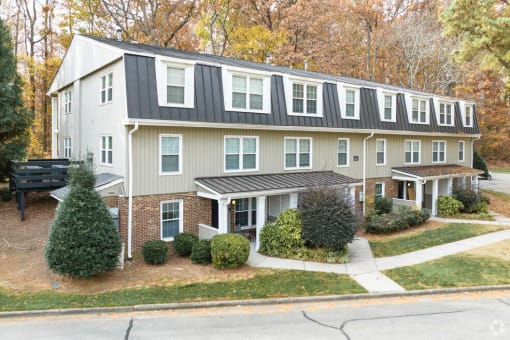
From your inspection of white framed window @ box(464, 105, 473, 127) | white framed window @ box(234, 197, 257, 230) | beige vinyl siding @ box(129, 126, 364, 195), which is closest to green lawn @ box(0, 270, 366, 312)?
beige vinyl siding @ box(129, 126, 364, 195)

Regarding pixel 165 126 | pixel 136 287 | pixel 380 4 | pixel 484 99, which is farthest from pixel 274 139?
pixel 484 99

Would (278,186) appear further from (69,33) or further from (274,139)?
(69,33)

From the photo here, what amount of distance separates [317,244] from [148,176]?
6.63 metres

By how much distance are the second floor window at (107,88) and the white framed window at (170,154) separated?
3115mm

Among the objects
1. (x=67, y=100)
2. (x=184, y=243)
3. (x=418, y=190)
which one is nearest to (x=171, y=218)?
(x=184, y=243)

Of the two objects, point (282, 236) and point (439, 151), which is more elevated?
point (439, 151)

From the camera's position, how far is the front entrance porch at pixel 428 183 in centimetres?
2069

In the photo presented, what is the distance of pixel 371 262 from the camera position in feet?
43.3

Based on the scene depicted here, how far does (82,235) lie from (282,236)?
6890 millimetres

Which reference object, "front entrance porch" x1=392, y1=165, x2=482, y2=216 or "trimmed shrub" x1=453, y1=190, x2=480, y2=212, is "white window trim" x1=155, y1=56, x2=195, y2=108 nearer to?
"front entrance porch" x1=392, y1=165, x2=482, y2=216

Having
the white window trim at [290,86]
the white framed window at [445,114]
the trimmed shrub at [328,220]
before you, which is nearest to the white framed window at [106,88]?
the white window trim at [290,86]

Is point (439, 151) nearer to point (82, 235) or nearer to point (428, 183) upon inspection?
point (428, 183)

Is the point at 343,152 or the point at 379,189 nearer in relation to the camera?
the point at 343,152

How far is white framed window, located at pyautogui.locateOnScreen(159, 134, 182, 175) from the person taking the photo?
1380 cm
